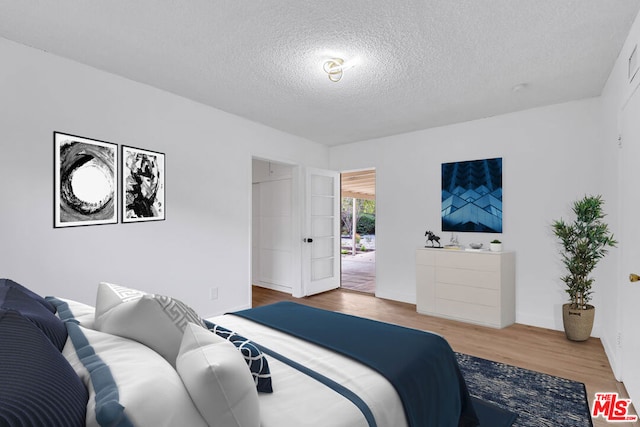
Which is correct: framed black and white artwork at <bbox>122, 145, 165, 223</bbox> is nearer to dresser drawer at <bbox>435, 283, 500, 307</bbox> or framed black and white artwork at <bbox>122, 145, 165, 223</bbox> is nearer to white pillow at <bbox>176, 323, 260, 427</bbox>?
white pillow at <bbox>176, 323, 260, 427</bbox>

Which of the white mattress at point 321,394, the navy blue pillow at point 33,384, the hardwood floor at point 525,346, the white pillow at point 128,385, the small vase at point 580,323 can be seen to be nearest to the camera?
the navy blue pillow at point 33,384

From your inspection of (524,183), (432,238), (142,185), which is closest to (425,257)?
(432,238)

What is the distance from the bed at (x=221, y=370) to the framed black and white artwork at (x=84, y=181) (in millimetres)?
1414

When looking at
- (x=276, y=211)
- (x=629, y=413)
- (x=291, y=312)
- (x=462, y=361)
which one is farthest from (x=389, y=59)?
(x=276, y=211)

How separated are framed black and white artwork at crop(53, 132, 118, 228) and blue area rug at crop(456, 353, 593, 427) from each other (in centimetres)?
334

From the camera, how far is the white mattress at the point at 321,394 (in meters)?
1.15

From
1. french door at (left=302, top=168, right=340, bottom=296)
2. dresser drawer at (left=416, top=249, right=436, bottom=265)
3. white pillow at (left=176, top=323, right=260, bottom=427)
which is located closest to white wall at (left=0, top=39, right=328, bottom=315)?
french door at (left=302, top=168, right=340, bottom=296)

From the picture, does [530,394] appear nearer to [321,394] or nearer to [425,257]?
A: [321,394]

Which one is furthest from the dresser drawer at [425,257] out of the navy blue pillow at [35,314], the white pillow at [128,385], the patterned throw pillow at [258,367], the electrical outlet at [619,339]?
the navy blue pillow at [35,314]

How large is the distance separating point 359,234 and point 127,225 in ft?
37.0

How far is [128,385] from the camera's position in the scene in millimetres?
880

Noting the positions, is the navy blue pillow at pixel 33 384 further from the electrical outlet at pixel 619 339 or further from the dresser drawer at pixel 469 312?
the dresser drawer at pixel 469 312

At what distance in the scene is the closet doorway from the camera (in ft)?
22.1

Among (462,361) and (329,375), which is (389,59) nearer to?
(329,375)
